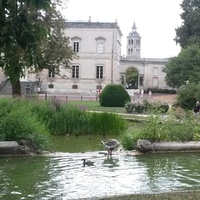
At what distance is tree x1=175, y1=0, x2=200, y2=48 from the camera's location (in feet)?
197

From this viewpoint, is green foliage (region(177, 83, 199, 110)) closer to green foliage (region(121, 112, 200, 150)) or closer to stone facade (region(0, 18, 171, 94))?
green foliage (region(121, 112, 200, 150))

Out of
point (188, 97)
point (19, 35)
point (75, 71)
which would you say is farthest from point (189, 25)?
point (19, 35)

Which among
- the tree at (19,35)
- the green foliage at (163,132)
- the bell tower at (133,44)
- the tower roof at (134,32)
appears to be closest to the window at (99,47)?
the green foliage at (163,132)

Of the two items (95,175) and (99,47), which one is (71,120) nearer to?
(95,175)

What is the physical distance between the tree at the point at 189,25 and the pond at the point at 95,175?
49.5 meters

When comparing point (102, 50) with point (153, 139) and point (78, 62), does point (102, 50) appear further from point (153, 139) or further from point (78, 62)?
point (153, 139)

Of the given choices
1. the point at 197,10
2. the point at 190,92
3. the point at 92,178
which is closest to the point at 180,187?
the point at 92,178

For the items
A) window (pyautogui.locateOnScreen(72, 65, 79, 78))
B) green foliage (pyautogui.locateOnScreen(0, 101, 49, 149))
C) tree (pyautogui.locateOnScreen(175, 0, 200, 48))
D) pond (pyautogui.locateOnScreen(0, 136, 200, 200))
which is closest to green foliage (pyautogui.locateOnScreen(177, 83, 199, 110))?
pond (pyautogui.locateOnScreen(0, 136, 200, 200))

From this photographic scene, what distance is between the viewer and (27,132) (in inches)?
502

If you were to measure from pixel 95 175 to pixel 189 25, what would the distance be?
54.2m

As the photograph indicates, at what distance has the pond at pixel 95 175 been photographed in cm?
805

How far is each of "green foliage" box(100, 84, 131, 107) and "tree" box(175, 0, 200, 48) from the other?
1054 inches

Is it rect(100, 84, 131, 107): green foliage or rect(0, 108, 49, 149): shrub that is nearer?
rect(0, 108, 49, 149): shrub

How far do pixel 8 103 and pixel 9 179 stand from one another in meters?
7.15
